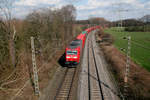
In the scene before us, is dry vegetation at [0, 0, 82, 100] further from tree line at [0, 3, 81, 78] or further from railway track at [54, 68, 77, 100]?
railway track at [54, 68, 77, 100]

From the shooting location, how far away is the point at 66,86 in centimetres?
1511

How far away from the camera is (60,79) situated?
55.6 ft

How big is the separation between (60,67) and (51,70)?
72.6 inches

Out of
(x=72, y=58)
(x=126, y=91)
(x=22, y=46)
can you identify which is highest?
(x=22, y=46)

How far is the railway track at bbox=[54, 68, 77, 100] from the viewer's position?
13117 mm

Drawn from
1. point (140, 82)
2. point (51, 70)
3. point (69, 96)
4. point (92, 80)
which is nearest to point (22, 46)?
point (51, 70)

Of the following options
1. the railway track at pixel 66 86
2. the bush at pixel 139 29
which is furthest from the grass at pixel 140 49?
the bush at pixel 139 29

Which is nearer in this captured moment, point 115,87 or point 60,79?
point 115,87

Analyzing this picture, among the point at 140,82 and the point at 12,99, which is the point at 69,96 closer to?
the point at 12,99

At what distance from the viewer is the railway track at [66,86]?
13.1 m

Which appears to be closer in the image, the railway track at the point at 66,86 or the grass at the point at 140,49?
the railway track at the point at 66,86

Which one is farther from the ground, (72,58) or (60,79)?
(72,58)

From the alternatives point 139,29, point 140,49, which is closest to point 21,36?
point 140,49

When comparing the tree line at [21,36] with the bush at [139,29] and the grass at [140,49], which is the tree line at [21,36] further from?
the bush at [139,29]
